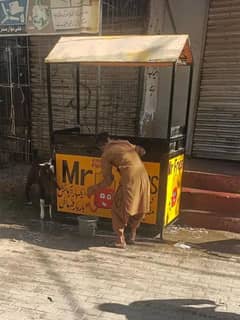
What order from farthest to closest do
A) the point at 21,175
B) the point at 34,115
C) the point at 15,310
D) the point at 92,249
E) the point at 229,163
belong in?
the point at 34,115 → the point at 21,175 → the point at 229,163 → the point at 92,249 → the point at 15,310

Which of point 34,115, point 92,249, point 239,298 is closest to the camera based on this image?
point 239,298

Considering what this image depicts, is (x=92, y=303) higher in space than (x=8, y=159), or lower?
higher

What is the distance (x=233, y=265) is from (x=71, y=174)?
2.42 meters

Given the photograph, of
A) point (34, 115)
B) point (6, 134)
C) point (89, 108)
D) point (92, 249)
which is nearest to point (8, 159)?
point (6, 134)

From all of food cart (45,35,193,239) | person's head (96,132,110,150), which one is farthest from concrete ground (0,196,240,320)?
person's head (96,132,110,150)

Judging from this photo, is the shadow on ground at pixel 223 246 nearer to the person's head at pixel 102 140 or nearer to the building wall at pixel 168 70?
the person's head at pixel 102 140

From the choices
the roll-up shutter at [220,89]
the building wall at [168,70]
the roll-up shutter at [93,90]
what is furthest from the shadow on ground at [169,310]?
the roll-up shutter at [93,90]

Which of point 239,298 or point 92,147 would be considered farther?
point 92,147

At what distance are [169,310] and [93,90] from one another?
5.73 metres

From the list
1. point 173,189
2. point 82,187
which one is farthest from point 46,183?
point 173,189

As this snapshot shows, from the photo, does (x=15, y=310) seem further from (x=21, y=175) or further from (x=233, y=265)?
(x=21, y=175)

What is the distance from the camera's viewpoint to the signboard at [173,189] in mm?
5129

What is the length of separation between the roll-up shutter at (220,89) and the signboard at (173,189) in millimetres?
2050

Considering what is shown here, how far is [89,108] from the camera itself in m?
8.58
